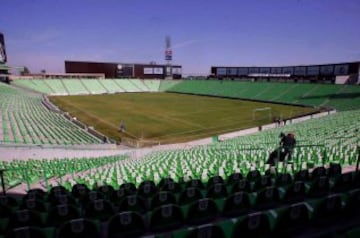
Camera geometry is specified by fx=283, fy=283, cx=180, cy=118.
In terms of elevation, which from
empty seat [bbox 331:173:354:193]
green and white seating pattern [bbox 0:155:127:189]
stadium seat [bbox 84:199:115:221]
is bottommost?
green and white seating pattern [bbox 0:155:127:189]

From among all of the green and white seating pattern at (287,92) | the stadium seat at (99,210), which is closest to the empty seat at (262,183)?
the stadium seat at (99,210)

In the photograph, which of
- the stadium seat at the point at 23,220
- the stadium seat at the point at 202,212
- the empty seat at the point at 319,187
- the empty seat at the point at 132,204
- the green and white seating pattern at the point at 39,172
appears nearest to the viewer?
the stadium seat at the point at 23,220

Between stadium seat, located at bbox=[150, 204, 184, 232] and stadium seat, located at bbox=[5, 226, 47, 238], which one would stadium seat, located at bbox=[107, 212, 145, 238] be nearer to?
stadium seat, located at bbox=[150, 204, 184, 232]

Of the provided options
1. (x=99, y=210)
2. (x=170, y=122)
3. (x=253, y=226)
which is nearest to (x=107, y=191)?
(x=99, y=210)

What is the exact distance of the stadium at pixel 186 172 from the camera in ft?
16.0

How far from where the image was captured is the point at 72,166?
586 inches

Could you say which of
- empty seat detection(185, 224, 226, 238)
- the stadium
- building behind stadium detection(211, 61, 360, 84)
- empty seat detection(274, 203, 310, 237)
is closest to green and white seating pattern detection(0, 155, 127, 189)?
the stadium

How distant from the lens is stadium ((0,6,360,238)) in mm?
4883

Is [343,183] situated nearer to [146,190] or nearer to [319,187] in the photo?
[319,187]

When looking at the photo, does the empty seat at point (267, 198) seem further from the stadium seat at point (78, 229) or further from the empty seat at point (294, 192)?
the stadium seat at point (78, 229)

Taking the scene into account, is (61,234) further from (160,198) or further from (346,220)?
(346,220)

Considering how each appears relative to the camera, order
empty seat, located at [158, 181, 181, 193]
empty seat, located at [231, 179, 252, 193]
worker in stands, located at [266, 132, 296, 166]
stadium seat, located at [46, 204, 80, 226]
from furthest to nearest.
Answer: worker in stands, located at [266, 132, 296, 166] → empty seat, located at [158, 181, 181, 193] → empty seat, located at [231, 179, 252, 193] → stadium seat, located at [46, 204, 80, 226]

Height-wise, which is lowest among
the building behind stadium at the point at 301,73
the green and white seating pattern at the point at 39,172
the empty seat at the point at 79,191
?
the green and white seating pattern at the point at 39,172

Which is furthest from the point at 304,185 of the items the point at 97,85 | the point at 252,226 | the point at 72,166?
the point at 97,85
